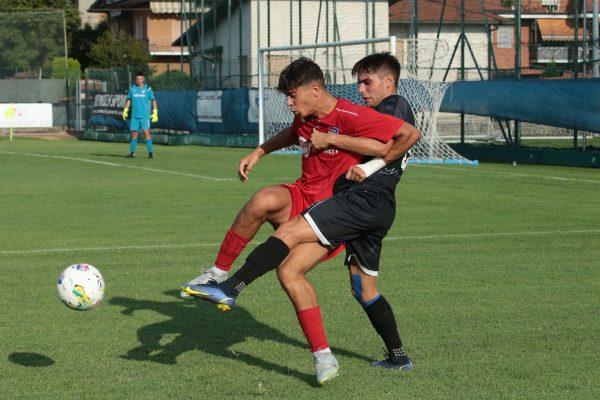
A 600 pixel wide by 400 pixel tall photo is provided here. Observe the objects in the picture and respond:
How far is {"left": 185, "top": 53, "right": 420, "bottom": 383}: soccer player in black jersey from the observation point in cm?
589

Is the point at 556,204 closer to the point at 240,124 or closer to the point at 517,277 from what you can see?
the point at 517,277

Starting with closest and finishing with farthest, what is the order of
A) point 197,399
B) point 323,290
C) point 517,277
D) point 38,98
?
point 197,399
point 323,290
point 517,277
point 38,98

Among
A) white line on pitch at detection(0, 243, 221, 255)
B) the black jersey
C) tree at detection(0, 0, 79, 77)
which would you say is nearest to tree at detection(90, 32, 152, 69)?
tree at detection(0, 0, 79, 77)

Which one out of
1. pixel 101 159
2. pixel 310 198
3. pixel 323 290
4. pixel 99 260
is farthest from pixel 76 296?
pixel 101 159

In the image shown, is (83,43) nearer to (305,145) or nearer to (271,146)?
(271,146)

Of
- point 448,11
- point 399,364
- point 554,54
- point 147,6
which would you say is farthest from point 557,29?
point 147,6

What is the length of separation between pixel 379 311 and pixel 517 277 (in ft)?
11.3

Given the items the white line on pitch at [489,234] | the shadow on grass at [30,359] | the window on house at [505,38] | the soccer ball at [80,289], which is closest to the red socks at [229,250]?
the soccer ball at [80,289]

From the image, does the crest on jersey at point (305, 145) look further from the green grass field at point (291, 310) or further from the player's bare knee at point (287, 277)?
the green grass field at point (291, 310)

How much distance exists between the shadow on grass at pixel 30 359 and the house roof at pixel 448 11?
2592cm

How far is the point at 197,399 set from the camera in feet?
18.7

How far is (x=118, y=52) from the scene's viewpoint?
222 feet

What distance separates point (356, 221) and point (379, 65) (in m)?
1.03

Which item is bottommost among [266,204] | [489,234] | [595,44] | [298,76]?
[489,234]
